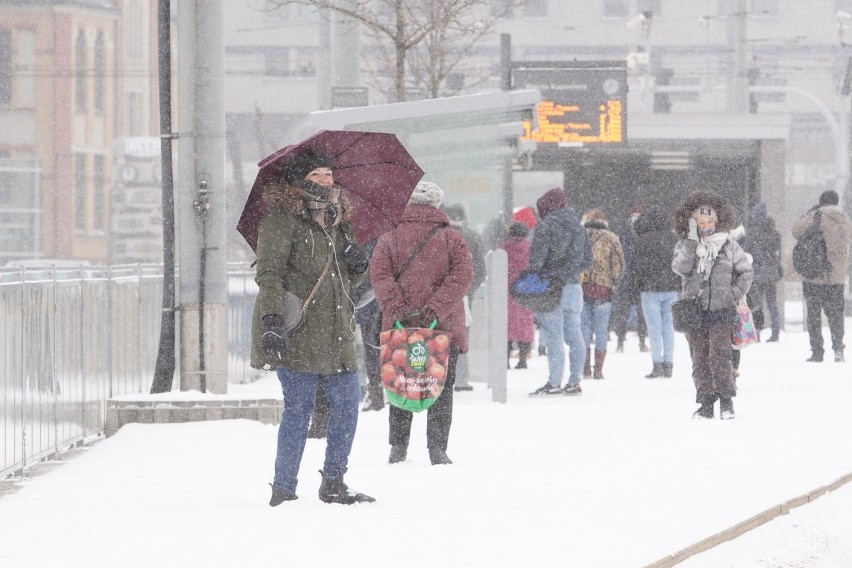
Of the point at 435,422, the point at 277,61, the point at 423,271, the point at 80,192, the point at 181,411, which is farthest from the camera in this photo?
the point at 277,61

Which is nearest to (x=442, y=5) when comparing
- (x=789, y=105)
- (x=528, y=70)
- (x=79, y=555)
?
(x=528, y=70)

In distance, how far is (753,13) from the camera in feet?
249

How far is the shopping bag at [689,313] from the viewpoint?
1231 cm

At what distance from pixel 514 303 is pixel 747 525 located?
10664 mm

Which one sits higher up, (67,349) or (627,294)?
(67,349)

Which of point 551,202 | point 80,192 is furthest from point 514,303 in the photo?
point 80,192

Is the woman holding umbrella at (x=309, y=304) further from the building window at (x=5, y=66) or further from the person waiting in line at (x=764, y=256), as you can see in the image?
the building window at (x=5, y=66)

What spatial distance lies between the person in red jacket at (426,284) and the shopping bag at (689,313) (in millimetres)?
2999

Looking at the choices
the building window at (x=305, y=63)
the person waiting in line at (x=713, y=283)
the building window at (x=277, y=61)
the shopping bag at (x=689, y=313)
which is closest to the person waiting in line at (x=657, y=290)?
the person waiting in line at (x=713, y=283)

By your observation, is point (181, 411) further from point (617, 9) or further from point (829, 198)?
point (617, 9)

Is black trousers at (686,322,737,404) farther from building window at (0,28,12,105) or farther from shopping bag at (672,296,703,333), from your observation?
building window at (0,28,12,105)

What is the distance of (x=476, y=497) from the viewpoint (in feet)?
27.5

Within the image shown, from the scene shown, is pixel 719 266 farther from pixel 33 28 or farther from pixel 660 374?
pixel 33 28

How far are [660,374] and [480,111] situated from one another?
13.8ft
